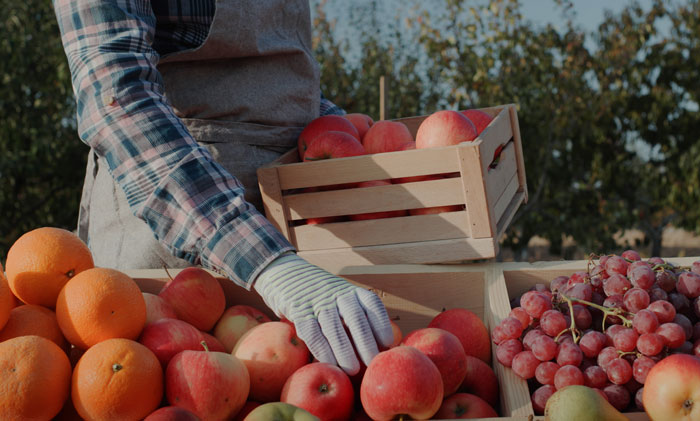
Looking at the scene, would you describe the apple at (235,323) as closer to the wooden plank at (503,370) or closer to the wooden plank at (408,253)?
the wooden plank at (408,253)

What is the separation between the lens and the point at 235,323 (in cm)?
143

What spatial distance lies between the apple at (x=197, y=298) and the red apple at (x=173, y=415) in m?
0.41

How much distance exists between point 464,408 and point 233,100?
1.09 meters

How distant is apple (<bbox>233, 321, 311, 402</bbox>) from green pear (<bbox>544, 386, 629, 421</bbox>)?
46 centimetres

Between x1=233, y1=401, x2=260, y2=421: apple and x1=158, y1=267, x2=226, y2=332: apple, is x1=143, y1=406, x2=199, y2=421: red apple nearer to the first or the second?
x1=233, y1=401, x2=260, y2=421: apple

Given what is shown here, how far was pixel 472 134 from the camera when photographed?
1.88 m

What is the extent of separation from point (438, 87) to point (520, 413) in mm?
4383

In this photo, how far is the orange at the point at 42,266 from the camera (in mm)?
1254

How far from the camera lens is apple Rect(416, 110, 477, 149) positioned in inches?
72.4

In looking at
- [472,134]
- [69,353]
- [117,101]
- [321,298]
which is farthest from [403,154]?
[69,353]

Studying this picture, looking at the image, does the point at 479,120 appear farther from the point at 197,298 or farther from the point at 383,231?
the point at 197,298

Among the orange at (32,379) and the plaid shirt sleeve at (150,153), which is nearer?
the orange at (32,379)

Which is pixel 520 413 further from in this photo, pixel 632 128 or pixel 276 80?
pixel 632 128

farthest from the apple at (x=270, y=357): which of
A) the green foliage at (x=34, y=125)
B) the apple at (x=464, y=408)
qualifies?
the green foliage at (x=34, y=125)
